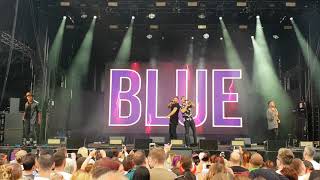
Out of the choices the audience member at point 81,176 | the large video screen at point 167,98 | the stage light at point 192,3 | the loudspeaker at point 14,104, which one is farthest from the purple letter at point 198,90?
Answer: the audience member at point 81,176

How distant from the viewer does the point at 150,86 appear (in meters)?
18.1

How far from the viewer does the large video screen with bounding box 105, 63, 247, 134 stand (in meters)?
17.7

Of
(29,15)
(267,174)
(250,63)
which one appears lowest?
(267,174)

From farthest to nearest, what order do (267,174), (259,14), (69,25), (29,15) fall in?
(69,25) → (259,14) → (29,15) → (267,174)

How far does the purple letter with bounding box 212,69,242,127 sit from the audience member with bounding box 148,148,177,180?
13.4 meters

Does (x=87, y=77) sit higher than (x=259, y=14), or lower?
lower

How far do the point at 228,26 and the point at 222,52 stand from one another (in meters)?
1.30

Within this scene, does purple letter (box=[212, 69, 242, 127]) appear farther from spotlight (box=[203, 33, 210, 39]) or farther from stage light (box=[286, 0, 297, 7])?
stage light (box=[286, 0, 297, 7])

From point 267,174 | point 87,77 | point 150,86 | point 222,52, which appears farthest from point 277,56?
point 267,174

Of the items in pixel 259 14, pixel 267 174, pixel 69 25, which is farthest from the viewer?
pixel 69 25

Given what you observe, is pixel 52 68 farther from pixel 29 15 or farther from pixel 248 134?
pixel 248 134

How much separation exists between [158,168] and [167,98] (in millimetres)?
13754

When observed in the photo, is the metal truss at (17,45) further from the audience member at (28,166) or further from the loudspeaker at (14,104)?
the audience member at (28,166)

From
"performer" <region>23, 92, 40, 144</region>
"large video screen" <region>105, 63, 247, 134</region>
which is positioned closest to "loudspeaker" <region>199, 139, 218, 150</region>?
"large video screen" <region>105, 63, 247, 134</region>
